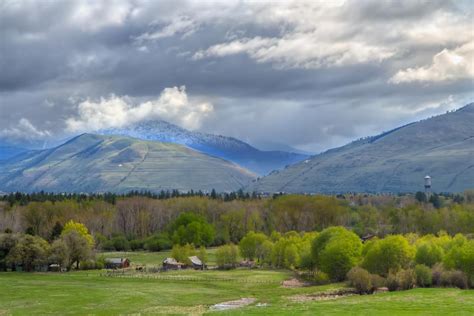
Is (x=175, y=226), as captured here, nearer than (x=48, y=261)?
No

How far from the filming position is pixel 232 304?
277 ft

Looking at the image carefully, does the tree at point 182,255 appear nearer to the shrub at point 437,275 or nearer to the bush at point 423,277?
the bush at point 423,277

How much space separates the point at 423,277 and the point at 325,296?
1768 cm

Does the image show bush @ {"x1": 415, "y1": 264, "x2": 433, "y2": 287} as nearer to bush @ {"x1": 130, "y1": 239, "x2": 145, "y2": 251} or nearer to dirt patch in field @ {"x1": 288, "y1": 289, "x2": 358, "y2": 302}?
dirt patch in field @ {"x1": 288, "y1": 289, "x2": 358, "y2": 302}

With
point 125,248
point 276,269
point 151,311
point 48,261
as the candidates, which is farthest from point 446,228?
point 151,311

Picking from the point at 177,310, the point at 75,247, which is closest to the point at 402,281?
the point at 177,310

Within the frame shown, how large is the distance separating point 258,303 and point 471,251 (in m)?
37.0

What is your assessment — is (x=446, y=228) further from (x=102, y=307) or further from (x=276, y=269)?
(x=102, y=307)

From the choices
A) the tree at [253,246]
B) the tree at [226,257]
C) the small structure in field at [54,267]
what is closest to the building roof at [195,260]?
the tree at [226,257]

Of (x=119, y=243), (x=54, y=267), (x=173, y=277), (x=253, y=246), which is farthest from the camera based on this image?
(x=119, y=243)

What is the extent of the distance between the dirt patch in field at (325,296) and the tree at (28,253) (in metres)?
69.8

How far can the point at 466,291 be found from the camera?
88.9m

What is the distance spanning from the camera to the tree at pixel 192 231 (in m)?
183

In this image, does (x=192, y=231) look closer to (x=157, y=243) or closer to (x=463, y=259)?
(x=157, y=243)
